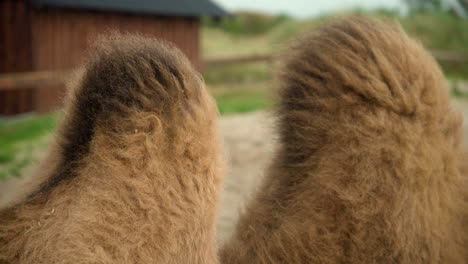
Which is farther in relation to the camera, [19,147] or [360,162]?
[19,147]

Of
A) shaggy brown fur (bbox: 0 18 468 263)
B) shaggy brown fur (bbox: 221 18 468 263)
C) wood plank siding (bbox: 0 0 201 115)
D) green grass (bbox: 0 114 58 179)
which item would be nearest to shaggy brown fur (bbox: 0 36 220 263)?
shaggy brown fur (bbox: 0 18 468 263)

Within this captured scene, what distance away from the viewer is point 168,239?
1078 millimetres

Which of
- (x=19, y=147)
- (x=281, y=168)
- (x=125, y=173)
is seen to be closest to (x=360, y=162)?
(x=281, y=168)

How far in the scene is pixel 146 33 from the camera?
4430 mm

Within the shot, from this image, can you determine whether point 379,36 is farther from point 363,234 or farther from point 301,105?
point 363,234

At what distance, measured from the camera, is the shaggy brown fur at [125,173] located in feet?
3.30

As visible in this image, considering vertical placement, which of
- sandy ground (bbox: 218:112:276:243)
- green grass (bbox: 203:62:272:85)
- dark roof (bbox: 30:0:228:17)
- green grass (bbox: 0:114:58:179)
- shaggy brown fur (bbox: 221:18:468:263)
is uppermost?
shaggy brown fur (bbox: 221:18:468:263)

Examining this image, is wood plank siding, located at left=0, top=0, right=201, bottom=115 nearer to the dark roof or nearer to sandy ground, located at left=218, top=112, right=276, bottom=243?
the dark roof

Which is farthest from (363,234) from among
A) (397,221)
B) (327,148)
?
(327,148)

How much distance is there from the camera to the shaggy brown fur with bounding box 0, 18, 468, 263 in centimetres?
104

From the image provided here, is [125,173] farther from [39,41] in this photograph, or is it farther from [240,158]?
[39,41]

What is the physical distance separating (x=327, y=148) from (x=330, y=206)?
0.52 feet

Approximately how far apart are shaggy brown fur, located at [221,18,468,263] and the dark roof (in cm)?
1032

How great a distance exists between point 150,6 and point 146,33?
30.1 ft
